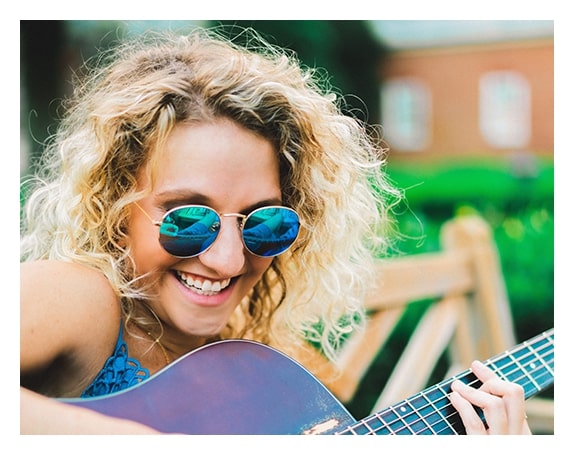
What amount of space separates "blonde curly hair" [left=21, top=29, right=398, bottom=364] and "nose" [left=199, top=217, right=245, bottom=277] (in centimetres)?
14

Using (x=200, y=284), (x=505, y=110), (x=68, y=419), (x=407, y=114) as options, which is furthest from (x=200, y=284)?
(x=407, y=114)

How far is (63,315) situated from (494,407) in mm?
842

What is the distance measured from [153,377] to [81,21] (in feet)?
2.98

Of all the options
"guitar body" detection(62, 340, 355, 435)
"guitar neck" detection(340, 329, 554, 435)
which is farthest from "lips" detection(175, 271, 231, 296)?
"guitar neck" detection(340, 329, 554, 435)

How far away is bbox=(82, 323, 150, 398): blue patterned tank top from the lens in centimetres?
131

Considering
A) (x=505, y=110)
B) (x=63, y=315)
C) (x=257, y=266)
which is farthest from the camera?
(x=505, y=110)

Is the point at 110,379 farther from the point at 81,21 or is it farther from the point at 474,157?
the point at 474,157

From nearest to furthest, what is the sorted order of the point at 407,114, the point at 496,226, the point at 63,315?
the point at 63,315 → the point at 496,226 → the point at 407,114

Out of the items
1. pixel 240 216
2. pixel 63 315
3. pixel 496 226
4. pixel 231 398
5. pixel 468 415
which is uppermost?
pixel 240 216

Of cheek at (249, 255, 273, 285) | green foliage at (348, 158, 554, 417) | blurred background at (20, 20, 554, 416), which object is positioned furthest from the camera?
green foliage at (348, 158, 554, 417)

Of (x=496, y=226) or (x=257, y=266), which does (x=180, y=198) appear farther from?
(x=496, y=226)

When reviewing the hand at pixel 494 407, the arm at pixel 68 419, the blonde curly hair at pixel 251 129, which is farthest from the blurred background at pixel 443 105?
the arm at pixel 68 419

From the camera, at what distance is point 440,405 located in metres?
1.51

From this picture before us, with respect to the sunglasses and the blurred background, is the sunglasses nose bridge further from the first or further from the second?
the blurred background
